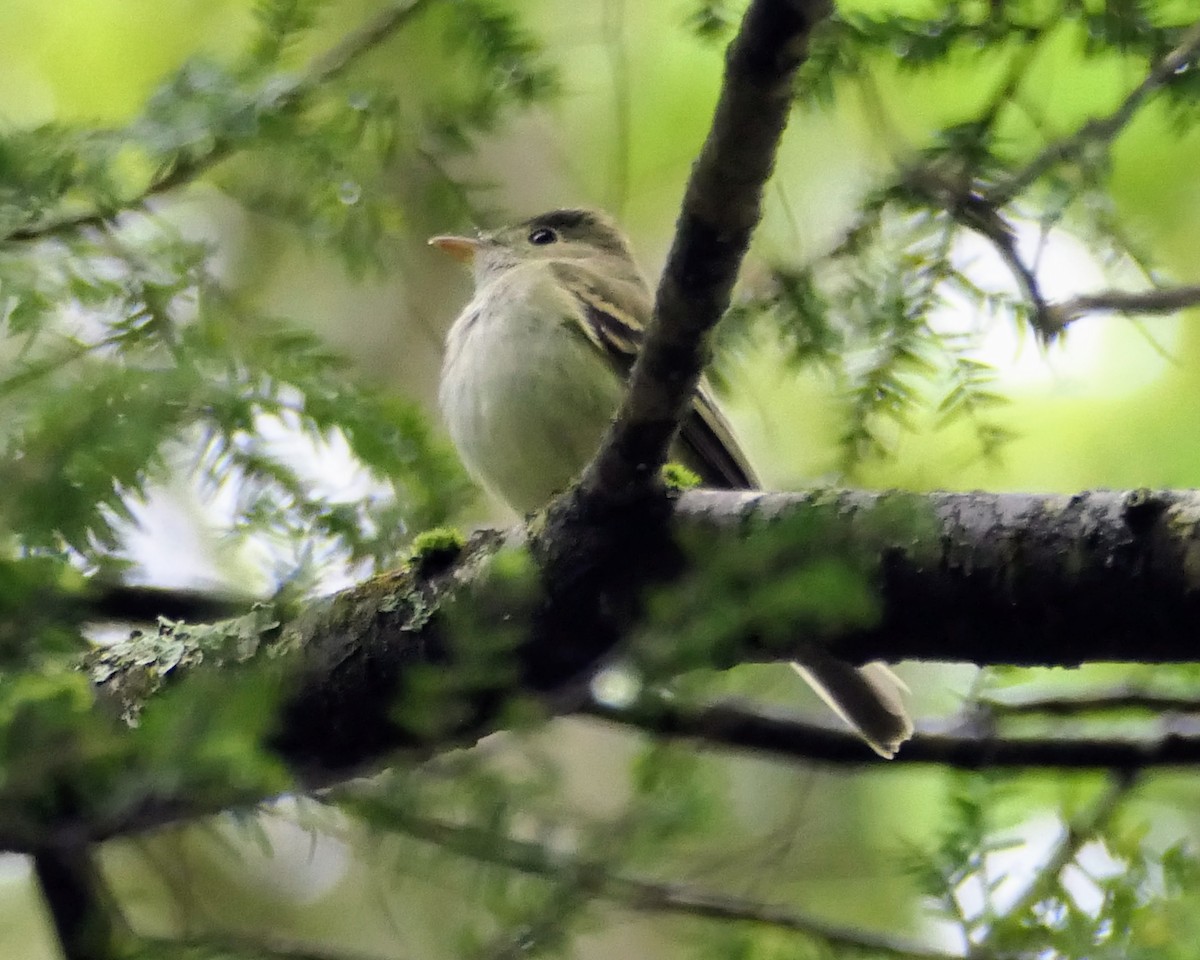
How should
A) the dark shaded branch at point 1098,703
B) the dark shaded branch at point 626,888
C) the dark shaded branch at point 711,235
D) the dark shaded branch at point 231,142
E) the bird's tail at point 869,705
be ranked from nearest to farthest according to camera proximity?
the dark shaded branch at point 711,235 < the dark shaded branch at point 626,888 < the dark shaded branch at point 231,142 < the dark shaded branch at point 1098,703 < the bird's tail at point 869,705

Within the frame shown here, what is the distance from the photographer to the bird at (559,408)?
288cm

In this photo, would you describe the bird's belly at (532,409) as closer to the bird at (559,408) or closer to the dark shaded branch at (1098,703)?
the bird at (559,408)

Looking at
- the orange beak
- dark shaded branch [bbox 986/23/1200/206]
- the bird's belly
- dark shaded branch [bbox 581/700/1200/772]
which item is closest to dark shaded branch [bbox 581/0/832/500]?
dark shaded branch [bbox 986/23/1200/206]

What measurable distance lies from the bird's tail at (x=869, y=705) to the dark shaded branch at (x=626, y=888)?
1.90 ft

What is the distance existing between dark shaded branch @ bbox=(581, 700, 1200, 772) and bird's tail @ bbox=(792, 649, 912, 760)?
89 mm

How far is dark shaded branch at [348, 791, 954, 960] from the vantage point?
Result: 1.81 m

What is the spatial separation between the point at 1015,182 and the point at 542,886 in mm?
1220

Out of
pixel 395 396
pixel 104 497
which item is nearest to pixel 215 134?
pixel 395 396

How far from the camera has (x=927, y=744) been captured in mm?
2893

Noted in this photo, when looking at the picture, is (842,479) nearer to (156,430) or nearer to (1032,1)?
(1032,1)

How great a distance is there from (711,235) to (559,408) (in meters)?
1.36

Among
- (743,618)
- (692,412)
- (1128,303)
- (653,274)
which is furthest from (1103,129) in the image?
(653,274)

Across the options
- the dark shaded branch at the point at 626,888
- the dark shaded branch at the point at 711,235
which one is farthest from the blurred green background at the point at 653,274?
the dark shaded branch at the point at 711,235

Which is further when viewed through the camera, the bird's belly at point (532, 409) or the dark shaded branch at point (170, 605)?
the bird's belly at point (532, 409)
